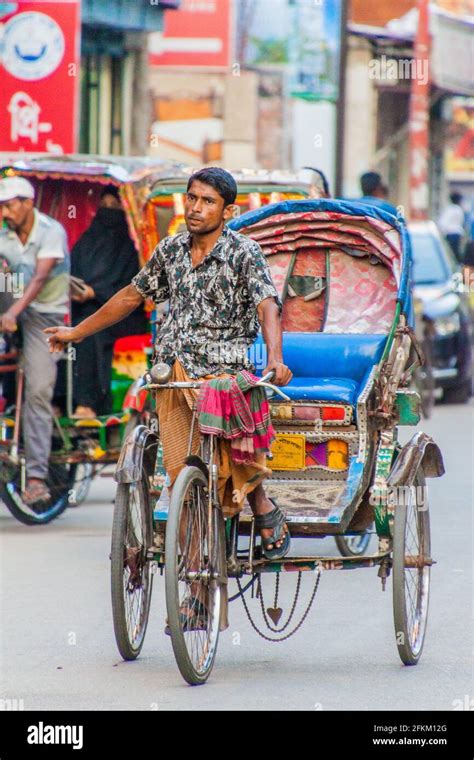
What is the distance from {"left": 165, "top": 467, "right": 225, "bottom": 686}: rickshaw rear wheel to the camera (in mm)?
6254

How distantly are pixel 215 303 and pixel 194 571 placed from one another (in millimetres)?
1050

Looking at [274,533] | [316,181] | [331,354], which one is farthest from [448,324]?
[274,533]

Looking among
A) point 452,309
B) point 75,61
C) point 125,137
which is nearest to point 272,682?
point 75,61

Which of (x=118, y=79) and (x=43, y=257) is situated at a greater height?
(x=118, y=79)

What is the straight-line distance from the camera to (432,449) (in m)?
7.41

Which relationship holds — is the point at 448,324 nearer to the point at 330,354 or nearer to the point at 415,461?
the point at 330,354

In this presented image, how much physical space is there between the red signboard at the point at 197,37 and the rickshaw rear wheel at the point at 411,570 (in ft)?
62.9

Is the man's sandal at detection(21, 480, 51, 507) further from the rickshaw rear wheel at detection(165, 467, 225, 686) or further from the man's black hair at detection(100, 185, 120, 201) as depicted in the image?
the rickshaw rear wheel at detection(165, 467, 225, 686)

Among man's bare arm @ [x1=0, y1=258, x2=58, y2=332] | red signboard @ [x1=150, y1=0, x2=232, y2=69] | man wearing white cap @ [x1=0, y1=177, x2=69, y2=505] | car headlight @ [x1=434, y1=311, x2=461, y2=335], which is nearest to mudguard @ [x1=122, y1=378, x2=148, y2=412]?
man wearing white cap @ [x1=0, y1=177, x2=69, y2=505]

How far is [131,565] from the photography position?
265 inches

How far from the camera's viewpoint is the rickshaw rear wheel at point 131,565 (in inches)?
257

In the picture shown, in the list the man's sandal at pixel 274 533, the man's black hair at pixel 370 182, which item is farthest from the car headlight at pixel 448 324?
the man's sandal at pixel 274 533

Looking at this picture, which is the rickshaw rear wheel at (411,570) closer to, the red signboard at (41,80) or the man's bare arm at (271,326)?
the man's bare arm at (271,326)
